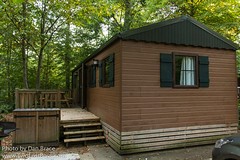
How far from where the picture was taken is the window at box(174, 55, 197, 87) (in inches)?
231

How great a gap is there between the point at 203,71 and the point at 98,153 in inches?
146

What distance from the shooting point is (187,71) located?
19.5 feet

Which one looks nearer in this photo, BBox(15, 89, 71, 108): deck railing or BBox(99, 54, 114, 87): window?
BBox(99, 54, 114, 87): window

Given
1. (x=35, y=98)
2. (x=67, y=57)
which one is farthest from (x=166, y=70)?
(x=67, y=57)

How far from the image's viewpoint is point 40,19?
446 inches

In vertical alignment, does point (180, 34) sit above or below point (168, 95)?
above

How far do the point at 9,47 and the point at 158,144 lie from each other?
1173 centimetres

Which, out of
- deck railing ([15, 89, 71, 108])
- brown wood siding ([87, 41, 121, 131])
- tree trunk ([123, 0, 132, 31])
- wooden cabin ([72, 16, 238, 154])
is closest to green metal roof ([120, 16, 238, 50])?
wooden cabin ([72, 16, 238, 154])

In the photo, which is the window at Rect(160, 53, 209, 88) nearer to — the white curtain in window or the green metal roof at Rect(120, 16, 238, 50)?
the white curtain in window

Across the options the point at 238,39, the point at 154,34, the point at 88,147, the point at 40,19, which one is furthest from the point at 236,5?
the point at 40,19

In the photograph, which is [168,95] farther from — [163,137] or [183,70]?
[163,137]

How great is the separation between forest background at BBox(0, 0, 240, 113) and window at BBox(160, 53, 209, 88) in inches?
186

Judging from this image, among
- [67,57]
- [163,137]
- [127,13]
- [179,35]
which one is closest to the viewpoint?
[163,137]

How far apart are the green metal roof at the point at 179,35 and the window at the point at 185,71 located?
0.42 metres
